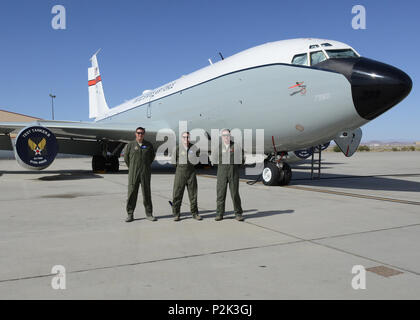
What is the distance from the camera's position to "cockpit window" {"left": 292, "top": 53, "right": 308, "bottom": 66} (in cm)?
833

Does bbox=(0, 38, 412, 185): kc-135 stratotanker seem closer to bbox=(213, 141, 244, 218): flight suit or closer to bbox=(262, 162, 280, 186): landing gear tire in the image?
bbox=(262, 162, 280, 186): landing gear tire

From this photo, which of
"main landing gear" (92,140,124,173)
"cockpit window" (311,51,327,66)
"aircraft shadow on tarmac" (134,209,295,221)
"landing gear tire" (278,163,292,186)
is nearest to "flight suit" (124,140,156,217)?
"aircraft shadow on tarmac" (134,209,295,221)

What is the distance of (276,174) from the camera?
1006 cm

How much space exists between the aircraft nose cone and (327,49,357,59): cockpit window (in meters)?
0.90

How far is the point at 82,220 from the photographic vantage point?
18.9ft

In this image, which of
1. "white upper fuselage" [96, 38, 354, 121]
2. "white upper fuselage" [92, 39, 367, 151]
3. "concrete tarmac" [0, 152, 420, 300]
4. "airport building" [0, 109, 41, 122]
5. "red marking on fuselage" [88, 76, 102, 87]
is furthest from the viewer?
"airport building" [0, 109, 41, 122]

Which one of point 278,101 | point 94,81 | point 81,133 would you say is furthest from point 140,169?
point 94,81

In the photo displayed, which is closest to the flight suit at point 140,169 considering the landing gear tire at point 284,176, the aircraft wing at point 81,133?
the landing gear tire at point 284,176

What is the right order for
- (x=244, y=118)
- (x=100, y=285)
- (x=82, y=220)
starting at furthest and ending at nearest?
1. (x=244, y=118)
2. (x=82, y=220)
3. (x=100, y=285)

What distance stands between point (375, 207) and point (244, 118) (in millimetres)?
3968

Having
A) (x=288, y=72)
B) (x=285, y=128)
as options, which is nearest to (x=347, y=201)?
(x=285, y=128)

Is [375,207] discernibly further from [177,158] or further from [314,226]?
[177,158]

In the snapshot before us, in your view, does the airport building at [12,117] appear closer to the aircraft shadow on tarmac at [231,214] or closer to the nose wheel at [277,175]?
the nose wheel at [277,175]
